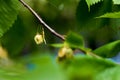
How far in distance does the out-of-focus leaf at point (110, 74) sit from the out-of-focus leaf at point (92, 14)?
567 mm

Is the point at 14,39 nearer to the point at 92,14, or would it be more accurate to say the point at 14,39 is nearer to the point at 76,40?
the point at 92,14

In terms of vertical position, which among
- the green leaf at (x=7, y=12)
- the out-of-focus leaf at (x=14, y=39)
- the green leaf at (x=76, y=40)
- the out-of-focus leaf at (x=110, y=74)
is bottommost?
the out-of-focus leaf at (x=110, y=74)

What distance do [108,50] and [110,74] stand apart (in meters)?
0.26

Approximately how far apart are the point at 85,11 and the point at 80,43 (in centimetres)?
55

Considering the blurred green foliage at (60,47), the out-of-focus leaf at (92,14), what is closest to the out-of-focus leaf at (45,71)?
the blurred green foliage at (60,47)

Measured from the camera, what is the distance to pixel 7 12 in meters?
0.93

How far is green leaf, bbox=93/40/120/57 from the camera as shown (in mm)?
684

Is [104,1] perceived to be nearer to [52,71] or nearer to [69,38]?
[69,38]

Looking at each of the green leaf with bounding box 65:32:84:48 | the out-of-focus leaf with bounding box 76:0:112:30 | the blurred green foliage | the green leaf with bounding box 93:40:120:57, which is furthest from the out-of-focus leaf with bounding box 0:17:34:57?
the green leaf with bounding box 65:32:84:48

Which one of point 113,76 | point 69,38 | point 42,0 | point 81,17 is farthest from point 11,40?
point 113,76

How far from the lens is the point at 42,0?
1.92m

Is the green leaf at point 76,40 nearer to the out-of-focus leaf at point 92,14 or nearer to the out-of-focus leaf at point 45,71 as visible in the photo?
the out-of-focus leaf at point 45,71

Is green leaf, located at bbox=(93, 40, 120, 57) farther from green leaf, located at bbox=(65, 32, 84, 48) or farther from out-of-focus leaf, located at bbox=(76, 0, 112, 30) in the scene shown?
out-of-focus leaf, located at bbox=(76, 0, 112, 30)

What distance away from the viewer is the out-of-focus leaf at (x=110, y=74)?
1.46ft
